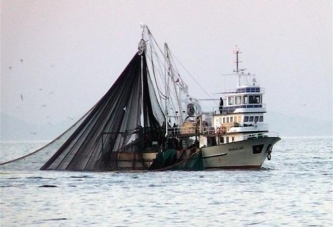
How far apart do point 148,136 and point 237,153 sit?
5.88 metres

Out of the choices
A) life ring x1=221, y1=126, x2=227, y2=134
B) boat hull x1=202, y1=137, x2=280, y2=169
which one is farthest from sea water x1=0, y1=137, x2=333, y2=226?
life ring x1=221, y1=126, x2=227, y2=134

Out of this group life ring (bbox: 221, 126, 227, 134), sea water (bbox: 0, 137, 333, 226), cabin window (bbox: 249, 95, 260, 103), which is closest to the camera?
sea water (bbox: 0, 137, 333, 226)

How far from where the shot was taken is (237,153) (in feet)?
206

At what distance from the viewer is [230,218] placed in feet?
130

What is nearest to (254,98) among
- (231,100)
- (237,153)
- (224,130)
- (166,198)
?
(231,100)

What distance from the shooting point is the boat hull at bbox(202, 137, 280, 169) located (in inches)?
2462

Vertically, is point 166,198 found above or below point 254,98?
below

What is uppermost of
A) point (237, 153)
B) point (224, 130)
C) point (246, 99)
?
point (246, 99)

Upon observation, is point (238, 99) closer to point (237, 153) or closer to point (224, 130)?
point (224, 130)

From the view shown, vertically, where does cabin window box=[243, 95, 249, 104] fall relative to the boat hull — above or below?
above

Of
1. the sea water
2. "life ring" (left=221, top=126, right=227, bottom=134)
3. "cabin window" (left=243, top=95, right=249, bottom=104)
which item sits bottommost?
the sea water

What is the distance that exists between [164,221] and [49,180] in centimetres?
1957

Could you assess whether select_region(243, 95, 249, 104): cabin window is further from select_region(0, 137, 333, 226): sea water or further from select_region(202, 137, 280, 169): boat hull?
select_region(0, 137, 333, 226): sea water

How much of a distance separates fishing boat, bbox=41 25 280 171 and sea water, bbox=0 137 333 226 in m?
1.02
